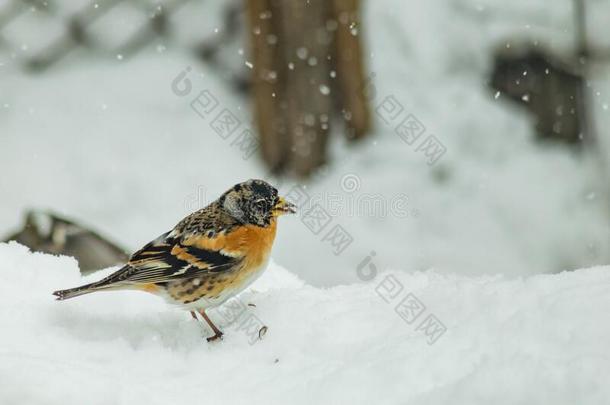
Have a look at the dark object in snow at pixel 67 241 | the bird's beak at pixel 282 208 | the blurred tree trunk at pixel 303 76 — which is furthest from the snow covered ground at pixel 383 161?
the bird's beak at pixel 282 208

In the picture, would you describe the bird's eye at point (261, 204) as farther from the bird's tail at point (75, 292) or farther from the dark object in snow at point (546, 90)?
the dark object in snow at point (546, 90)

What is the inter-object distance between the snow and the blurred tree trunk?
9.36ft

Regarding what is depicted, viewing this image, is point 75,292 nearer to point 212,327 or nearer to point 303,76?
point 212,327

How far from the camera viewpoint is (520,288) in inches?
105

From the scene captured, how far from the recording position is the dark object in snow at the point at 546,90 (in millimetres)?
6613

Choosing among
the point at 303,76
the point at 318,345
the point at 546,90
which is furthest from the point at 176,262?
the point at 546,90

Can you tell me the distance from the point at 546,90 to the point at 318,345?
14.6 ft

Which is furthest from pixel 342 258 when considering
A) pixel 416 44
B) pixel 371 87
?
pixel 416 44

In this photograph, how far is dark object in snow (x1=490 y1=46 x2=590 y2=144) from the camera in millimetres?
6613

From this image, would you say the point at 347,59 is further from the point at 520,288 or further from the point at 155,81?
the point at 520,288

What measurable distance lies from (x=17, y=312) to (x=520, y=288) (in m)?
1.52

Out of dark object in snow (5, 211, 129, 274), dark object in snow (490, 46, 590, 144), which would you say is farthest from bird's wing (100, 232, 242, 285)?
dark object in snow (490, 46, 590, 144)

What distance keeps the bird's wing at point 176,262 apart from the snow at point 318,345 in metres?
0.15

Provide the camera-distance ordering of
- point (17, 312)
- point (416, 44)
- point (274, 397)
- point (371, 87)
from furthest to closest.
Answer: point (416, 44) < point (371, 87) < point (17, 312) < point (274, 397)
